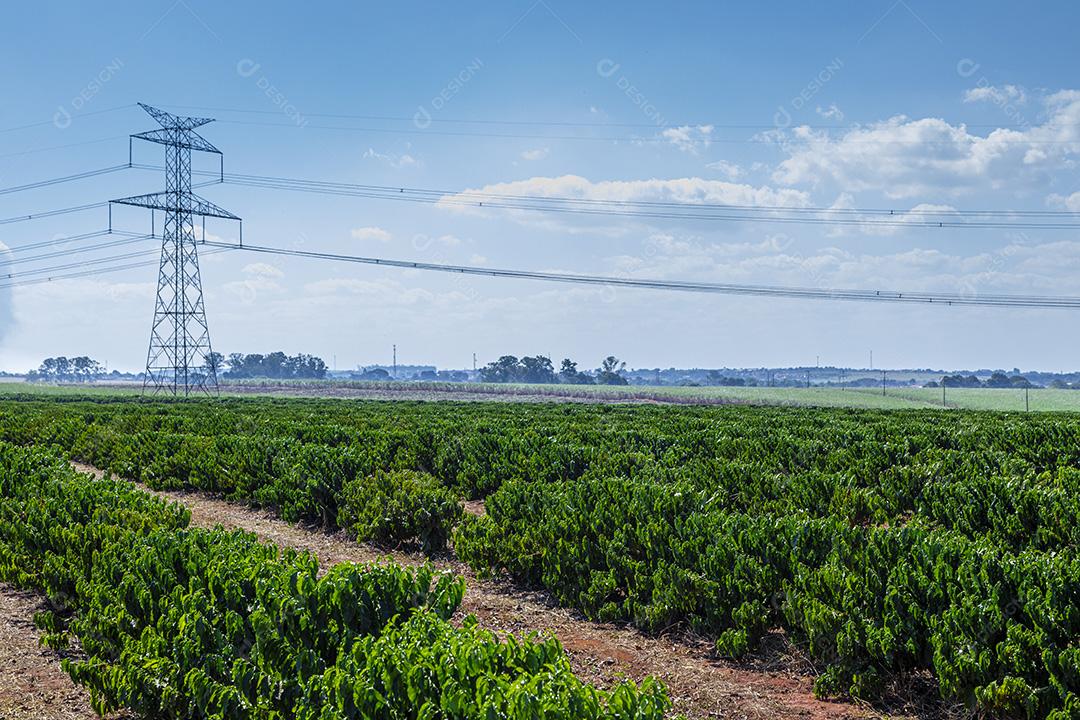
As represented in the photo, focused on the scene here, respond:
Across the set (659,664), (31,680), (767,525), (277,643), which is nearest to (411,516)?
(659,664)

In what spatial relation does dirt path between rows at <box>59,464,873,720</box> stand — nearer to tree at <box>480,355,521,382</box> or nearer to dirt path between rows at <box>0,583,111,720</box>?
dirt path between rows at <box>0,583,111,720</box>

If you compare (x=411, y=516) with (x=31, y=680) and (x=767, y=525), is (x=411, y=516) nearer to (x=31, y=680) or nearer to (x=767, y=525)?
(x=31, y=680)

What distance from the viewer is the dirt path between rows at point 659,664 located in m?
6.52

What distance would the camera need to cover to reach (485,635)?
4.48m

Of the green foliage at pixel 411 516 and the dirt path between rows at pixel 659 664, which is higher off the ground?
the green foliage at pixel 411 516

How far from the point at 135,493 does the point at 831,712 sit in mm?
8803

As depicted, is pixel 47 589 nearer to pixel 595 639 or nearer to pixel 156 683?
pixel 156 683

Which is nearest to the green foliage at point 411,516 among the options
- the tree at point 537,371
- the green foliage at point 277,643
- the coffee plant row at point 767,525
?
the coffee plant row at point 767,525

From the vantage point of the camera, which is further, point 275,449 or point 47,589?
point 275,449

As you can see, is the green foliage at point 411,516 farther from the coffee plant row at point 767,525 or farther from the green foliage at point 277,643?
the green foliage at point 277,643

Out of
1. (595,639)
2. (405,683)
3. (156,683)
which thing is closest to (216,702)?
(156,683)

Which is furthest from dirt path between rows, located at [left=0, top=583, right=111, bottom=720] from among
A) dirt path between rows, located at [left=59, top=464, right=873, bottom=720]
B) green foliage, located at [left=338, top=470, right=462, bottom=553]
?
green foliage, located at [left=338, top=470, right=462, bottom=553]

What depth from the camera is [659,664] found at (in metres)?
7.48

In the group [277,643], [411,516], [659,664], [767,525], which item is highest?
[767,525]
